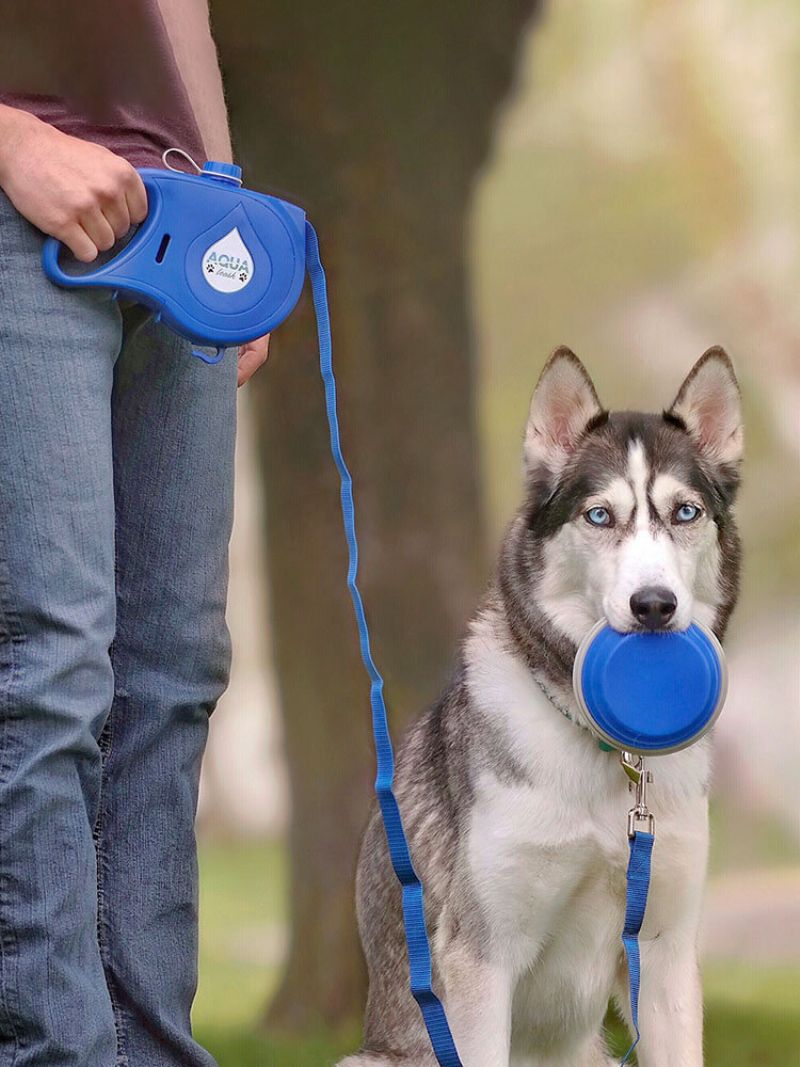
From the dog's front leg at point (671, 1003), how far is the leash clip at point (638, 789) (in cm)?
22

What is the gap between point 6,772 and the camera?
1456 mm

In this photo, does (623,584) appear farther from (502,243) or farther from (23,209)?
(502,243)

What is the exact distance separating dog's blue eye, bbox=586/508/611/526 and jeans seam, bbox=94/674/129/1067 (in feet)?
2.52

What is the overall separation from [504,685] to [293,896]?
4.01 ft

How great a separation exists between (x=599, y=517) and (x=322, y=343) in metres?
0.54

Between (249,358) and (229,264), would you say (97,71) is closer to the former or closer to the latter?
(229,264)

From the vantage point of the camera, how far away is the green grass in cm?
286

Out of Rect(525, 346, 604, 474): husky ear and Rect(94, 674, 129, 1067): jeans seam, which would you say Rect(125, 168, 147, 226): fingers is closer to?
Rect(94, 674, 129, 1067): jeans seam

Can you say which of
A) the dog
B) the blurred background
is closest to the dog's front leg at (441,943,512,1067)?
the dog

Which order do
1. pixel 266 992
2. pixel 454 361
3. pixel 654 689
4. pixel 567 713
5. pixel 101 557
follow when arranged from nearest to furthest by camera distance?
pixel 101 557 → pixel 654 689 → pixel 567 713 → pixel 266 992 → pixel 454 361

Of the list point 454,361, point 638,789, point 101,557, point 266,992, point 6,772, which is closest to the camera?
point 6,772

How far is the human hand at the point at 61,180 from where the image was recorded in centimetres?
148

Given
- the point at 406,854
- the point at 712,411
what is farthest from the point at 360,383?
the point at 406,854

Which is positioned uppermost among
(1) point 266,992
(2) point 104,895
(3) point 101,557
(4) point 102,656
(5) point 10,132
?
(5) point 10,132
